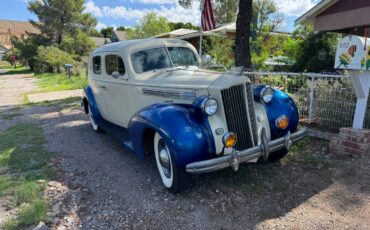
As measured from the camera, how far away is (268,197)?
339 cm

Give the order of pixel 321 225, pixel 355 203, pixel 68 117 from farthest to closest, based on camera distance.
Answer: pixel 68 117 → pixel 355 203 → pixel 321 225

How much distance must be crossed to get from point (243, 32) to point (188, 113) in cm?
490

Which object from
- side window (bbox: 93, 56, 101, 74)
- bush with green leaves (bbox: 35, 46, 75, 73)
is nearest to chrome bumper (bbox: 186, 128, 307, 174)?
side window (bbox: 93, 56, 101, 74)

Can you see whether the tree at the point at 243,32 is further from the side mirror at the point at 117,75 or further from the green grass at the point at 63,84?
the green grass at the point at 63,84

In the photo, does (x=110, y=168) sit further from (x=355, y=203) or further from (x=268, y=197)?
(x=355, y=203)

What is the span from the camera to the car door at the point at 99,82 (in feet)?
18.4

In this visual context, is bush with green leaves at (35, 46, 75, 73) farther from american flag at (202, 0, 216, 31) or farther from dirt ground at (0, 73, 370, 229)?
dirt ground at (0, 73, 370, 229)

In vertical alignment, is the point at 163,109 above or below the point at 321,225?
above

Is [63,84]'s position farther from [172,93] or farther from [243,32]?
[172,93]

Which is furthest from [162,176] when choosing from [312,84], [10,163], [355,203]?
[312,84]

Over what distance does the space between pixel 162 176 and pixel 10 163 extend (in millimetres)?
2778

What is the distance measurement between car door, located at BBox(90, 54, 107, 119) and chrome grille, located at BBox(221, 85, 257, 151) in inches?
114

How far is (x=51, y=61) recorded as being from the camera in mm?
26172

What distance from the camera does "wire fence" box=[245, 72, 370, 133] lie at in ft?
16.4
